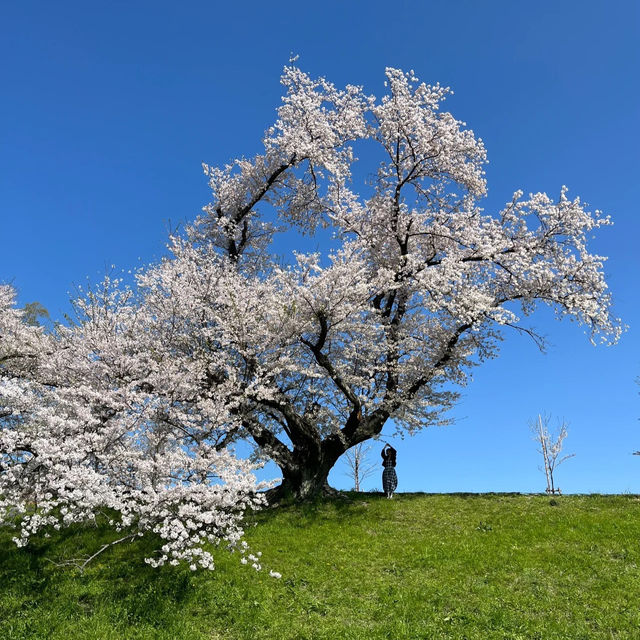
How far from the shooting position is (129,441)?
14.3m

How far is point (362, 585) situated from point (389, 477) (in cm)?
740

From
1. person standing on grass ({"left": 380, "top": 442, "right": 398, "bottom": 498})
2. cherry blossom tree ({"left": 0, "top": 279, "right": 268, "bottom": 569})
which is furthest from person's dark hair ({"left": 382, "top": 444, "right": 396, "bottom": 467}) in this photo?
cherry blossom tree ({"left": 0, "top": 279, "right": 268, "bottom": 569})

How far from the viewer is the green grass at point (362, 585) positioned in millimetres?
10984

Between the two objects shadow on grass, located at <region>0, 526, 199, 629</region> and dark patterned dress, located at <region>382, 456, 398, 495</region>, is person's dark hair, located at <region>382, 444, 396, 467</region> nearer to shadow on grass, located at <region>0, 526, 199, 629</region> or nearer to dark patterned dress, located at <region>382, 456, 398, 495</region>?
dark patterned dress, located at <region>382, 456, 398, 495</region>

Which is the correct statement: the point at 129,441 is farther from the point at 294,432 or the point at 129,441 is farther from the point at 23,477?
the point at 294,432

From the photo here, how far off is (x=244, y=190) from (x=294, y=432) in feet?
33.2

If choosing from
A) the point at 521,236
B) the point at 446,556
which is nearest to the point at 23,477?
the point at 446,556

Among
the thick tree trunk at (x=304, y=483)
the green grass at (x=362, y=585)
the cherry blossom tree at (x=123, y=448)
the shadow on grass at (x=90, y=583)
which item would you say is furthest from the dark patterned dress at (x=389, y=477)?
the shadow on grass at (x=90, y=583)

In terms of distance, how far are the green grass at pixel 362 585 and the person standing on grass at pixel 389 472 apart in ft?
8.98

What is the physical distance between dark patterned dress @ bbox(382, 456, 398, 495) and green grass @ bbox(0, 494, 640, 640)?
2736 millimetres

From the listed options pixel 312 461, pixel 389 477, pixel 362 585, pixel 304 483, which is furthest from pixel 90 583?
pixel 389 477

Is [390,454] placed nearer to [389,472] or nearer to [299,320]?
[389,472]

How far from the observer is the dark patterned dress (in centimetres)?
1994

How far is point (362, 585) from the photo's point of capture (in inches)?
503
